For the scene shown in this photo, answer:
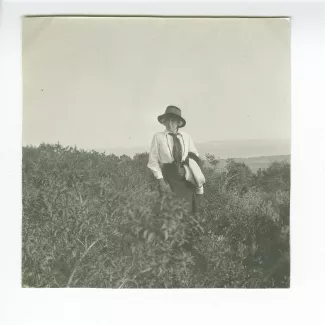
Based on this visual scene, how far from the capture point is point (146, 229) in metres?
1.16

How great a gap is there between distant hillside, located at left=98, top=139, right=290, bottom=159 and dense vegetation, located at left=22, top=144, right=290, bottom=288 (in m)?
0.02

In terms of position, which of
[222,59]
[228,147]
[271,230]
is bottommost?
[271,230]

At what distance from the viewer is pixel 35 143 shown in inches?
46.3

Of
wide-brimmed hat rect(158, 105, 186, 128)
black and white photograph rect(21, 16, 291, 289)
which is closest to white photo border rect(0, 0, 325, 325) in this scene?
black and white photograph rect(21, 16, 291, 289)

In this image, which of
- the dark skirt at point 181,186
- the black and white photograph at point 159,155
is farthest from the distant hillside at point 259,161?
the dark skirt at point 181,186

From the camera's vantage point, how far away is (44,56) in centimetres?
118

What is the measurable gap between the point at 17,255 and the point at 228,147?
0.69 metres

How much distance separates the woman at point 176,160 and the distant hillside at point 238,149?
3 centimetres

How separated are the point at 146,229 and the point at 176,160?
218 millimetres

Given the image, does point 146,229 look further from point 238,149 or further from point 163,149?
point 238,149
